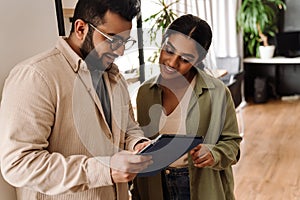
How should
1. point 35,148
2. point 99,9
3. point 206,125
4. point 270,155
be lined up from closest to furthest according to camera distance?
point 35,148
point 99,9
point 206,125
point 270,155

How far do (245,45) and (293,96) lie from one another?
1165mm

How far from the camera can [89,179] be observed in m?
1.02

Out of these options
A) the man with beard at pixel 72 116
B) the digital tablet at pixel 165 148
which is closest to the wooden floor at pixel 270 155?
the digital tablet at pixel 165 148

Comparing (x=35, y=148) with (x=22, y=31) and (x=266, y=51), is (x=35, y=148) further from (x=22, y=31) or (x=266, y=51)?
(x=266, y=51)

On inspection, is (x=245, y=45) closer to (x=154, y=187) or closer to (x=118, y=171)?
(x=154, y=187)

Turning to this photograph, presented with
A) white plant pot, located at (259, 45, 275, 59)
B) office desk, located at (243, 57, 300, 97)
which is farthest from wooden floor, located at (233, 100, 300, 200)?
white plant pot, located at (259, 45, 275, 59)

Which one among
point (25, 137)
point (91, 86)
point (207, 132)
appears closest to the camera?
point (25, 137)

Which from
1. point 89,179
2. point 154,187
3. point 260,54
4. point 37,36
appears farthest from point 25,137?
point 260,54

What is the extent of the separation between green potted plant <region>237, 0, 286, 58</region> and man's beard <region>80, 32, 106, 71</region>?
529 centimetres

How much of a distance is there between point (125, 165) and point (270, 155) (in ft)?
11.1

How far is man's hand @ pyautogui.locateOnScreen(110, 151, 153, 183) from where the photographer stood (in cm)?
103

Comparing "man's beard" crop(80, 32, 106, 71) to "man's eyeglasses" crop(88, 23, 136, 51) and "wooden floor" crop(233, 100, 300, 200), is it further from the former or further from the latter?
"wooden floor" crop(233, 100, 300, 200)

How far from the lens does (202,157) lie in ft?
4.78

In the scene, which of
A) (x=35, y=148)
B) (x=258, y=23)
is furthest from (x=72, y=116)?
(x=258, y=23)
